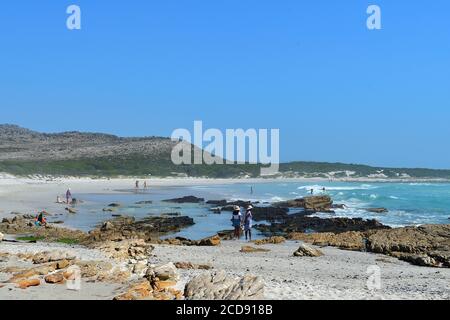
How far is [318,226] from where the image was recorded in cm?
2767

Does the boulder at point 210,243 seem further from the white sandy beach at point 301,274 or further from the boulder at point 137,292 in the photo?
the boulder at point 137,292

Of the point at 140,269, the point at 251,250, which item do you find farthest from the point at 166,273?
the point at 251,250

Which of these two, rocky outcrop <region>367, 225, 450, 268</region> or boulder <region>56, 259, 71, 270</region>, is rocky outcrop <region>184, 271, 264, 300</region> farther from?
rocky outcrop <region>367, 225, 450, 268</region>

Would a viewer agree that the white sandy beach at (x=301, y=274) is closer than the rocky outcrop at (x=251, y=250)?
Yes

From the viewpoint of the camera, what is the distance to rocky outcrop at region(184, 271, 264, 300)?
8.77 meters

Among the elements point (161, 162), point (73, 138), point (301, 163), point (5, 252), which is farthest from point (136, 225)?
point (301, 163)

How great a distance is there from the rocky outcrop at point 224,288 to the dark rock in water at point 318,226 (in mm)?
15256

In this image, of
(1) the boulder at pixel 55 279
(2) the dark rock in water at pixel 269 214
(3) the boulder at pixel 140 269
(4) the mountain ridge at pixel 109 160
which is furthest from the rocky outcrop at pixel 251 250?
(4) the mountain ridge at pixel 109 160

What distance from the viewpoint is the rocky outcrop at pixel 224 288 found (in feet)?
28.8

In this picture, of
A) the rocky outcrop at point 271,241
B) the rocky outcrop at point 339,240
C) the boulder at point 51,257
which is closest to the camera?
the boulder at point 51,257

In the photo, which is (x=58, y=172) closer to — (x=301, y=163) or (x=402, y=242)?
(x=402, y=242)

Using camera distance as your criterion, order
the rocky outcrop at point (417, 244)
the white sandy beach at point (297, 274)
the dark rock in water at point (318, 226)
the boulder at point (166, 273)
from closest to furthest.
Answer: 1. the white sandy beach at point (297, 274)
2. the boulder at point (166, 273)
3. the rocky outcrop at point (417, 244)
4. the dark rock in water at point (318, 226)

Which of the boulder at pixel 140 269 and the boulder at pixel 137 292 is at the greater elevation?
the boulder at pixel 137 292
